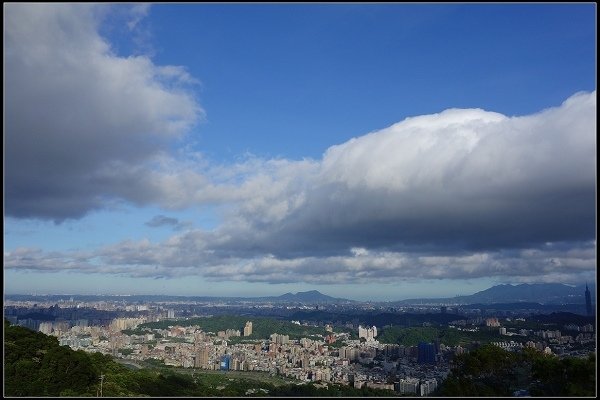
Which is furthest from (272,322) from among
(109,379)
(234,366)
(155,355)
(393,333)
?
(109,379)

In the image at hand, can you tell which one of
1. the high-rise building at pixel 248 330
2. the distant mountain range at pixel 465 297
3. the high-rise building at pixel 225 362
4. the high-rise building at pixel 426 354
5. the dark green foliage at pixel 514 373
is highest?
the dark green foliage at pixel 514 373

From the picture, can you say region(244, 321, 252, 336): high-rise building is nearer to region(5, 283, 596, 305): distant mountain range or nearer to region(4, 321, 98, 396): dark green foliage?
region(4, 321, 98, 396): dark green foliage

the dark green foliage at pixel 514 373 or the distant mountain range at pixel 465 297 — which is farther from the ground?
the dark green foliage at pixel 514 373

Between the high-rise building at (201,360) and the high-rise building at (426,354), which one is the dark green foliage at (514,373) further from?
the high-rise building at (201,360)

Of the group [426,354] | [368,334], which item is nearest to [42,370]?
[426,354]

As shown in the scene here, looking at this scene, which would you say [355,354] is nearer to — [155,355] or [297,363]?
[297,363]

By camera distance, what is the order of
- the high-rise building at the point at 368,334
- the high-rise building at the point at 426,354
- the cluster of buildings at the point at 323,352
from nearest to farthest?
the cluster of buildings at the point at 323,352 < the high-rise building at the point at 426,354 < the high-rise building at the point at 368,334

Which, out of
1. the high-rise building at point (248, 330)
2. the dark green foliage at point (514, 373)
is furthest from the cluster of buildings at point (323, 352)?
the dark green foliage at point (514, 373)

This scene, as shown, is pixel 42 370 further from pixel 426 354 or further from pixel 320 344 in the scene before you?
pixel 320 344
